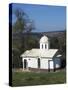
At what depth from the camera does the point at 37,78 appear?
1.78 m

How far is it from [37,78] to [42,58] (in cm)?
14

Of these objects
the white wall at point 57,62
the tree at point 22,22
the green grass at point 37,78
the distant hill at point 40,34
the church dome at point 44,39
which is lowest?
the green grass at point 37,78

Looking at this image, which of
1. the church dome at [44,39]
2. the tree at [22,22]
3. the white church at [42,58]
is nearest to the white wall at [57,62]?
the white church at [42,58]

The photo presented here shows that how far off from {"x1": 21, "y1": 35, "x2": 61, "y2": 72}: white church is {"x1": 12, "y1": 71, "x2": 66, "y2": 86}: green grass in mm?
39

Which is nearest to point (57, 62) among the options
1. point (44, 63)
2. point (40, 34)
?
point (44, 63)

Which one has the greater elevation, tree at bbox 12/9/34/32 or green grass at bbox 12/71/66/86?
tree at bbox 12/9/34/32

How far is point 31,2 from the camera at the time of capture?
178 centimetres

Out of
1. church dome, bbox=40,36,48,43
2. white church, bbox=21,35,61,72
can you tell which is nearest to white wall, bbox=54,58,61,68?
white church, bbox=21,35,61,72

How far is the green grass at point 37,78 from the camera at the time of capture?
1737 millimetres

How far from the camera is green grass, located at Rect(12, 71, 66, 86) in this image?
174 cm

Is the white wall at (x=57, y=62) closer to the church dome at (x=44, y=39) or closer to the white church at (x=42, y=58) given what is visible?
the white church at (x=42, y=58)

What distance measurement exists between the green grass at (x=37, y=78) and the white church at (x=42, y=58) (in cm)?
4

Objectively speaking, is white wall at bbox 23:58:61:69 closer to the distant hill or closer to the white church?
the white church

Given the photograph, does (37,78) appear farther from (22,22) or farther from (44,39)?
(22,22)
